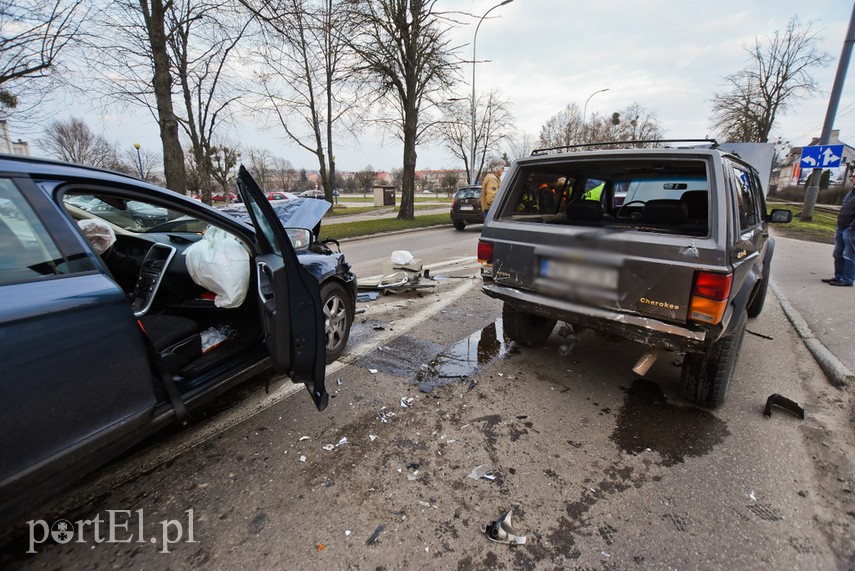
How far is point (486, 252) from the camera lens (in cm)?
336

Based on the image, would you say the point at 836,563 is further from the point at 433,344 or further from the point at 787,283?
the point at 787,283

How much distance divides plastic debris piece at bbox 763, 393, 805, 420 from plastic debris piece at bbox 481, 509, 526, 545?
7.74 feet

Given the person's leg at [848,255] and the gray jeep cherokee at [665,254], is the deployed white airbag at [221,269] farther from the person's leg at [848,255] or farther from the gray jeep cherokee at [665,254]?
the person's leg at [848,255]

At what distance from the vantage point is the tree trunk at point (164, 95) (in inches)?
353

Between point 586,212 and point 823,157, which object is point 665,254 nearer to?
point 586,212

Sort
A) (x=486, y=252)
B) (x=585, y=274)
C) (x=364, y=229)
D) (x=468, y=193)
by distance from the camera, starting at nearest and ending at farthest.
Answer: (x=585, y=274)
(x=486, y=252)
(x=364, y=229)
(x=468, y=193)

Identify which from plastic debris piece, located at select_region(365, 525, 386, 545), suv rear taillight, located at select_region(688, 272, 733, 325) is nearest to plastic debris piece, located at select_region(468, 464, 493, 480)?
plastic debris piece, located at select_region(365, 525, 386, 545)

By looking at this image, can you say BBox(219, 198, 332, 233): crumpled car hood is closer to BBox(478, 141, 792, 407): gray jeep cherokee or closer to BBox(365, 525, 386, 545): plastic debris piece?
BBox(478, 141, 792, 407): gray jeep cherokee

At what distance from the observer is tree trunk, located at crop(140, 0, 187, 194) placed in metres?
8.98

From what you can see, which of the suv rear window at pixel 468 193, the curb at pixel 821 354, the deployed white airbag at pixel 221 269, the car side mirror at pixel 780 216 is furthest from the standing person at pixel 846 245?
the suv rear window at pixel 468 193

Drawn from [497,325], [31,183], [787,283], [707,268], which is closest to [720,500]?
[707,268]

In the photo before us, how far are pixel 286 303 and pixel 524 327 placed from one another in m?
2.42

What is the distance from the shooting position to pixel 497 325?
15.6 feet

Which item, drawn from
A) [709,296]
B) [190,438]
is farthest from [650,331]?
[190,438]
